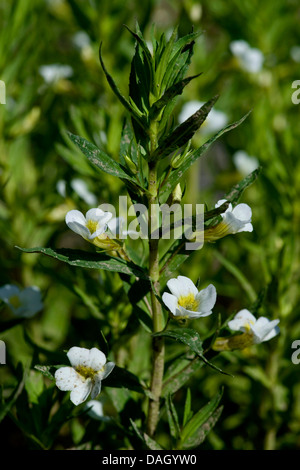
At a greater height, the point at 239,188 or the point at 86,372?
the point at 239,188

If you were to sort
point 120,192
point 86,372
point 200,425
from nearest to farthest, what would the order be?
1. point 86,372
2. point 200,425
3. point 120,192

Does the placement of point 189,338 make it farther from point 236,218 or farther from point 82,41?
point 82,41

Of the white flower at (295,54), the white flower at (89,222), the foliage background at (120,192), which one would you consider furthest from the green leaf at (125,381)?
the white flower at (295,54)

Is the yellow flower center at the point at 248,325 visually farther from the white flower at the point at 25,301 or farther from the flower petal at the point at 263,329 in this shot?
the white flower at the point at 25,301

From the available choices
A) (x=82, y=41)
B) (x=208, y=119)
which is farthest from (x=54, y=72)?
(x=208, y=119)

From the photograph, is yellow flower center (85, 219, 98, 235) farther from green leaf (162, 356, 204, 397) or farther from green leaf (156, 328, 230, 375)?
green leaf (162, 356, 204, 397)

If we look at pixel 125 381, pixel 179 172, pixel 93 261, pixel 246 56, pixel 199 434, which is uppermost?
pixel 246 56

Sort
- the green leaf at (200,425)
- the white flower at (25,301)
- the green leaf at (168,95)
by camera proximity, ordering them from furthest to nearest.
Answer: the white flower at (25,301), the green leaf at (200,425), the green leaf at (168,95)
